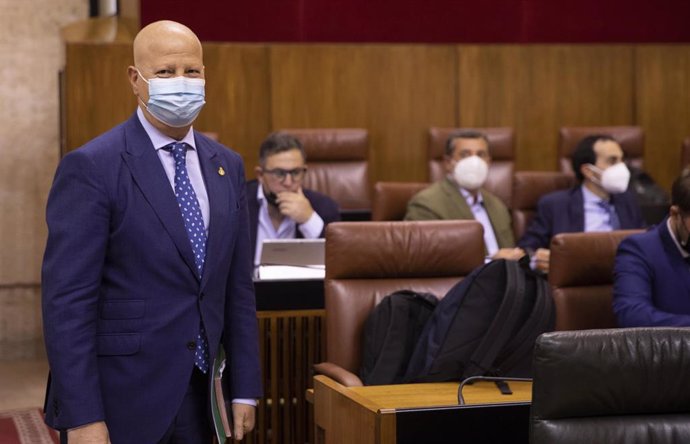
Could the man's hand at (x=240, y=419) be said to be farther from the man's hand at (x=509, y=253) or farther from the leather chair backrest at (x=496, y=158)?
the leather chair backrest at (x=496, y=158)

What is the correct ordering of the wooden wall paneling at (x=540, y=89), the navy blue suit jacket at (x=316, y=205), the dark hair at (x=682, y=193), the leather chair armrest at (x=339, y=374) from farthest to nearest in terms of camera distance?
1. the wooden wall paneling at (x=540, y=89)
2. the navy blue suit jacket at (x=316, y=205)
3. the leather chair armrest at (x=339, y=374)
4. the dark hair at (x=682, y=193)

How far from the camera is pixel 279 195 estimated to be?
4.63 meters

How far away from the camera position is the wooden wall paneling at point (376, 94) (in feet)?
21.6

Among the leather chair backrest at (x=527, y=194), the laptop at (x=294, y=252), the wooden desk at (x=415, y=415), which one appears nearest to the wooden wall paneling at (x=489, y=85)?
the leather chair backrest at (x=527, y=194)

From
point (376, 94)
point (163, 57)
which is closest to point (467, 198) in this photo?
point (376, 94)

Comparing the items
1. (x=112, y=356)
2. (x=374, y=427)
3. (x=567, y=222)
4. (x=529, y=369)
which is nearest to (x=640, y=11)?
(x=567, y=222)

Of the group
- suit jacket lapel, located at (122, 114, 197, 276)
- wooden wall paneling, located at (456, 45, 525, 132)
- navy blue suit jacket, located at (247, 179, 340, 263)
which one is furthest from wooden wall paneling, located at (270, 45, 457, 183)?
suit jacket lapel, located at (122, 114, 197, 276)

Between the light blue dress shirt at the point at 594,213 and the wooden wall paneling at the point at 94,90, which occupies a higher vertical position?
the wooden wall paneling at the point at 94,90

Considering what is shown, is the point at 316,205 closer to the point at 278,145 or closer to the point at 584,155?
the point at 278,145

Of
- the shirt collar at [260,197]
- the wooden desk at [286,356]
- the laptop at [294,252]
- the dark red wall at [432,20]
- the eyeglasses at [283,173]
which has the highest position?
the dark red wall at [432,20]

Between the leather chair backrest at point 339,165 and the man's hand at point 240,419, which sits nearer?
the man's hand at point 240,419

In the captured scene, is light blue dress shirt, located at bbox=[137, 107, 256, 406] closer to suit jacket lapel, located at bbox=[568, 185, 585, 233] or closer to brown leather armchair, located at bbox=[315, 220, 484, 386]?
brown leather armchair, located at bbox=[315, 220, 484, 386]

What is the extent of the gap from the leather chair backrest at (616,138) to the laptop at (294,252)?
286 centimetres

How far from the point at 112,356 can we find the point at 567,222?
347 cm
